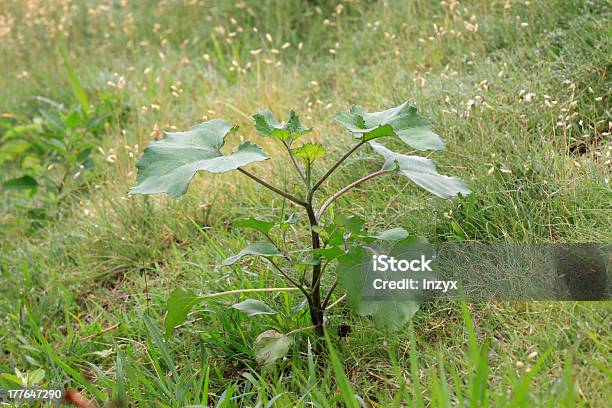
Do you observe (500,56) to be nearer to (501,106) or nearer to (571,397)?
(501,106)

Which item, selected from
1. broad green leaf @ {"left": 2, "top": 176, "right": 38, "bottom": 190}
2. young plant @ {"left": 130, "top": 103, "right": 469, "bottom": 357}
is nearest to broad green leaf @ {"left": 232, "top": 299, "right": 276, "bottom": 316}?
young plant @ {"left": 130, "top": 103, "right": 469, "bottom": 357}

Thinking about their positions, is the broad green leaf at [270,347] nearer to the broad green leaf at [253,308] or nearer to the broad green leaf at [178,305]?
the broad green leaf at [253,308]

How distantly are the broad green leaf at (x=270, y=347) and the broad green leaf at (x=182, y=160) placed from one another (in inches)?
21.4

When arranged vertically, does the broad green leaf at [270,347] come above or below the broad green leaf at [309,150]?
below

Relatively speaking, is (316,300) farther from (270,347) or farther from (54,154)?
(54,154)

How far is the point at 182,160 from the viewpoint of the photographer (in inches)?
74.4

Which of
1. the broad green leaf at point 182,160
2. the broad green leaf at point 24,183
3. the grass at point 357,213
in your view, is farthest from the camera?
the broad green leaf at point 24,183

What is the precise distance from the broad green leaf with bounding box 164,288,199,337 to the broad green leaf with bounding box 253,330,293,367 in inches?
8.9

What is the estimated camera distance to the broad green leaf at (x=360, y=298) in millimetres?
1940

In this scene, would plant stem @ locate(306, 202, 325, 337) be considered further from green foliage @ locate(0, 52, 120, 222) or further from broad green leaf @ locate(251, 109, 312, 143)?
green foliage @ locate(0, 52, 120, 222)

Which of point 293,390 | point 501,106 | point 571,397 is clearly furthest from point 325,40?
point 571,397

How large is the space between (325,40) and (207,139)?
2.92 metres

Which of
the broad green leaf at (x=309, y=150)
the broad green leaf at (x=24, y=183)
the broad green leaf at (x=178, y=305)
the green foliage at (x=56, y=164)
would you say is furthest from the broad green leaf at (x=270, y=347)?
the broad green leaf at (x=24, y=183)

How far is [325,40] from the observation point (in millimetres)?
4746
